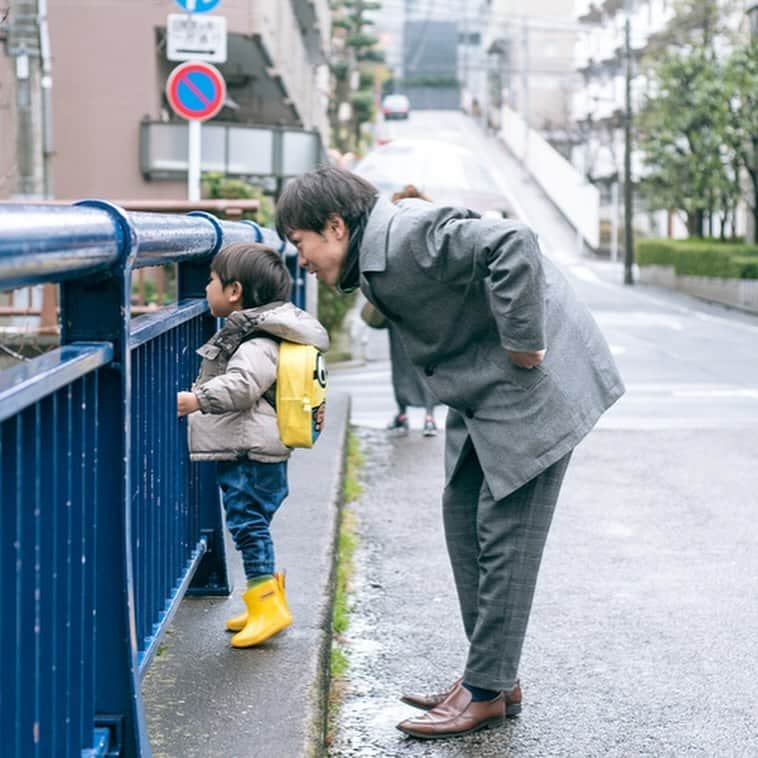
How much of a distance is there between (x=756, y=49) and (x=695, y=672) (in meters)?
29.7

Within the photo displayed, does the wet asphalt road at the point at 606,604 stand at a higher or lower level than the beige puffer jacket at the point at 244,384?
lower

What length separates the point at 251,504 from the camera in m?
4.09

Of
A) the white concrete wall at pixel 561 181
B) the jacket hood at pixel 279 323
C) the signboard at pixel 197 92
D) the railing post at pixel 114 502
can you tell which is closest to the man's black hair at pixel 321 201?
the jacket hood at pixel 279 323

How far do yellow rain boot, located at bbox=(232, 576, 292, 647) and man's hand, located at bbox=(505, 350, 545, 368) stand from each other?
1047 millimetres

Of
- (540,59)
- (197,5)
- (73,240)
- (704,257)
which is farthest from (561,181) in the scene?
(73,240)

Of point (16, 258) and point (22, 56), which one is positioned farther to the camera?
point (22, 56)

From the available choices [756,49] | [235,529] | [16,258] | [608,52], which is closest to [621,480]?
[235,529]

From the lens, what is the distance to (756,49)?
105ft

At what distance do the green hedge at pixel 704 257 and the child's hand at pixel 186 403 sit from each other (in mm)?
29288

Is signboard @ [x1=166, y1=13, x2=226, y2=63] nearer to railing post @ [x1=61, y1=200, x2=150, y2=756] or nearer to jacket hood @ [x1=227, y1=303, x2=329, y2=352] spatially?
jacket hood @ [x1=227, y1=303, x2=329, y2=352]

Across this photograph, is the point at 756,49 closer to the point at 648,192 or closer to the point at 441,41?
the point at 648,192

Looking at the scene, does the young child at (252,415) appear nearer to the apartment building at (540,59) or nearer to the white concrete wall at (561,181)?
the white concrete wall at (561,181)

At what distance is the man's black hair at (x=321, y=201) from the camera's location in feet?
11.5

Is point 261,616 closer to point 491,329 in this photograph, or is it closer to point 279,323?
point 279,323
